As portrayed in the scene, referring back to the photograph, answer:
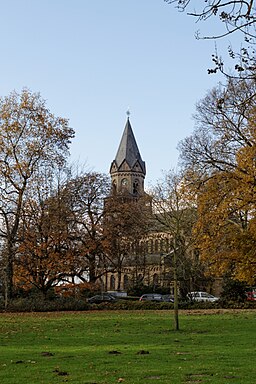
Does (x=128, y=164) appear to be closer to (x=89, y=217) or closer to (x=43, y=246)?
(x=89, y=217)

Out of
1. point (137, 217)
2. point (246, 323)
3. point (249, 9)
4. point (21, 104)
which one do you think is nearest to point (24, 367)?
point (249, 9)

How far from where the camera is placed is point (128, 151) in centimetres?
12456

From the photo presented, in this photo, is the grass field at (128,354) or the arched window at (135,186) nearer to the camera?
the grass field at (128,354)

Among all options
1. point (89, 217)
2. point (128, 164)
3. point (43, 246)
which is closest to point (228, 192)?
point (43, 246)

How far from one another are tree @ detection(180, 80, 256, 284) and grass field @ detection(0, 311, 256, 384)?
16.5ft

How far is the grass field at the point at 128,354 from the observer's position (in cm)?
1183

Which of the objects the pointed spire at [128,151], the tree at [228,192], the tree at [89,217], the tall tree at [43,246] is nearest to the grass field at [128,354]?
the tree at [228,192]

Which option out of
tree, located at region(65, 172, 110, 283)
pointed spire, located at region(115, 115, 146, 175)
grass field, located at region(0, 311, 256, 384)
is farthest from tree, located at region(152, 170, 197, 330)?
pointed spire, located at region(115, 115, 146, 175)

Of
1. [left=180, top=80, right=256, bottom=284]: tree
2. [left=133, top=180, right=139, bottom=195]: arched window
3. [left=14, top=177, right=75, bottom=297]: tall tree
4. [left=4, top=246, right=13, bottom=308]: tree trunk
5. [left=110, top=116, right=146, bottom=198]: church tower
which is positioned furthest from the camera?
[left=133, top=180, right=139, bottom=195]: arched window

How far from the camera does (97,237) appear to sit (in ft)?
177

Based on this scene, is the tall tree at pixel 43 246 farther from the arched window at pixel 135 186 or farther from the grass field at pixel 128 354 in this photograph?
the arched window at pixel 135 186

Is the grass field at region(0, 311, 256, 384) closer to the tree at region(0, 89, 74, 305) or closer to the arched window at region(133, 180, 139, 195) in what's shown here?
the tree at region(0, 89, 74, 305)

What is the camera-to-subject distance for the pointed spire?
123162mm

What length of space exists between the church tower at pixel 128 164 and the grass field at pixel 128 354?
98758 millimetres
